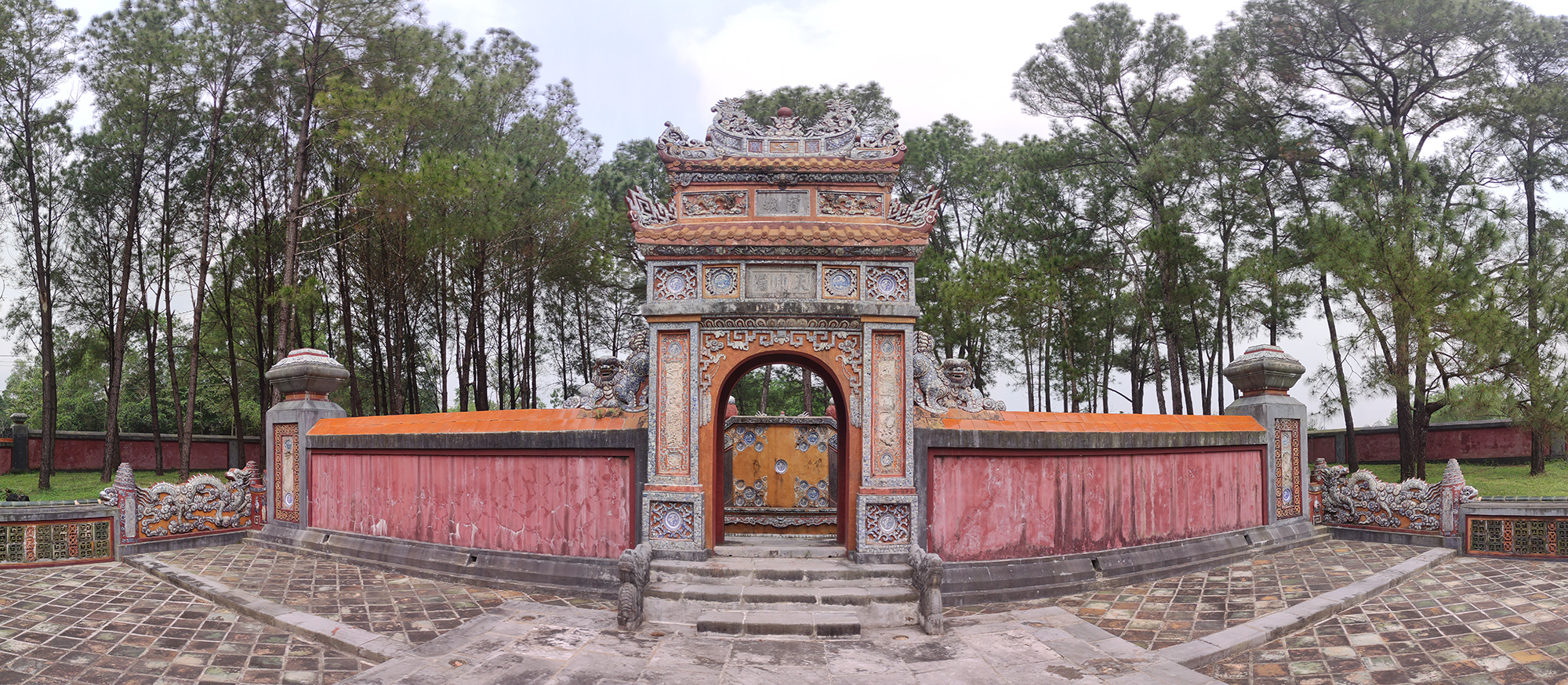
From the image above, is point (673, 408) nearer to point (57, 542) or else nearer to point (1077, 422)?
point (1077, 422)


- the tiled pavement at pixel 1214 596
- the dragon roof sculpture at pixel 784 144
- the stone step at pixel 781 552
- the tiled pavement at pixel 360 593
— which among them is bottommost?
the tiled pavement at pixel 1214 596

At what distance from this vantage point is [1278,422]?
9.96 m

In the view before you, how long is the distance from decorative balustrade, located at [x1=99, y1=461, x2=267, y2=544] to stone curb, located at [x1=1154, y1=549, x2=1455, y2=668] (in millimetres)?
10243

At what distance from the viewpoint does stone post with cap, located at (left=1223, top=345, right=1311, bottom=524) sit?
9773 mm

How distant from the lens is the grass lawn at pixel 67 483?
53.8ft

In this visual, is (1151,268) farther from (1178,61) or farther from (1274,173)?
(1178,61)

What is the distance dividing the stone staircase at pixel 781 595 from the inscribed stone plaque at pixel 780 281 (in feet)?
7.48

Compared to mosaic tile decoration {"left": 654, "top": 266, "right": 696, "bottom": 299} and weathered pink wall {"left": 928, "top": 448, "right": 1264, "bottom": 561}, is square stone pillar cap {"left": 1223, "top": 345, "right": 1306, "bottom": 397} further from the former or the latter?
mosaic tile decoration {"left": 654, "top": 266, "right": 696, "bottom": 299}

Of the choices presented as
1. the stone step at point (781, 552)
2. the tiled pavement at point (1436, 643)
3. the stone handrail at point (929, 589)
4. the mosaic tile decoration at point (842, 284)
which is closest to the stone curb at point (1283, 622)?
the tiled pavement at point (1436, 643)

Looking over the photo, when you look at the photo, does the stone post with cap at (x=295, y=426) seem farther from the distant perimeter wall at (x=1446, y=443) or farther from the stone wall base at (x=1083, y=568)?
the distant perimeter wall at (x=1446, y=443)

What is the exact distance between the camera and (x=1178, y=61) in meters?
19.6

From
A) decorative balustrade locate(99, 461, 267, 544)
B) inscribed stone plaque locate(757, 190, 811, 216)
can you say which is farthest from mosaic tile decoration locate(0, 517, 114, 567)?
inscribed stone plaque locate(757, 190, 811, 216)

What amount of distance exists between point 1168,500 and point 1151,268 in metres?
12.1

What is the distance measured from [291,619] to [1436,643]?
27.7 feet
